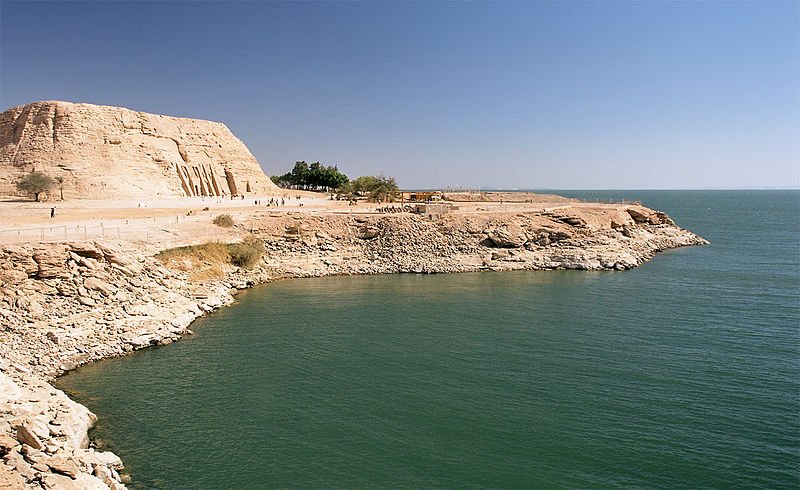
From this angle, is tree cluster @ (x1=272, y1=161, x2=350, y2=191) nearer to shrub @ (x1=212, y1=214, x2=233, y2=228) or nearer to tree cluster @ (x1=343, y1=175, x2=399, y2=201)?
tree cluster @ (x1=343, y1=175, x2=399, y2=201)

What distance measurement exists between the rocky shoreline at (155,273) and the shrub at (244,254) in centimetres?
59

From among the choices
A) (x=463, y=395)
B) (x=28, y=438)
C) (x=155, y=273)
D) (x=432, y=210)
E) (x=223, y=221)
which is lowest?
(x=463, y=395)

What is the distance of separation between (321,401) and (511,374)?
7064mm

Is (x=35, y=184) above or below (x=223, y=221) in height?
above

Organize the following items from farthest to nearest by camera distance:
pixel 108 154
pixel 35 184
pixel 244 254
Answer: pixel 108 154, pixel 35 184, pixel 244 254

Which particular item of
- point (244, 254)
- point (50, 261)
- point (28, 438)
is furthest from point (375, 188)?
point (28, 438)

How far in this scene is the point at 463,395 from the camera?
17641 mm

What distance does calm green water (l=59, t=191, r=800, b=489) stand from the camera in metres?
13.5

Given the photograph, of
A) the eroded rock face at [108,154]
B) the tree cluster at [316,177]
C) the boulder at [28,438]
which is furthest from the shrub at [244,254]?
the tree cluster at [316,177]

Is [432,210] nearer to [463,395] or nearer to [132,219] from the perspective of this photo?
[132,219]

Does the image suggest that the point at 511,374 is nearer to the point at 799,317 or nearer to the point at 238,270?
the point at 799,317

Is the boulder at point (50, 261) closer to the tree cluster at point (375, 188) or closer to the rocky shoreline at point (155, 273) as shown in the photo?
the rocky shoreline at point (155, 273)

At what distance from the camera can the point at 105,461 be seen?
1299cm

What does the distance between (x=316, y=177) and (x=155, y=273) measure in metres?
69.3
